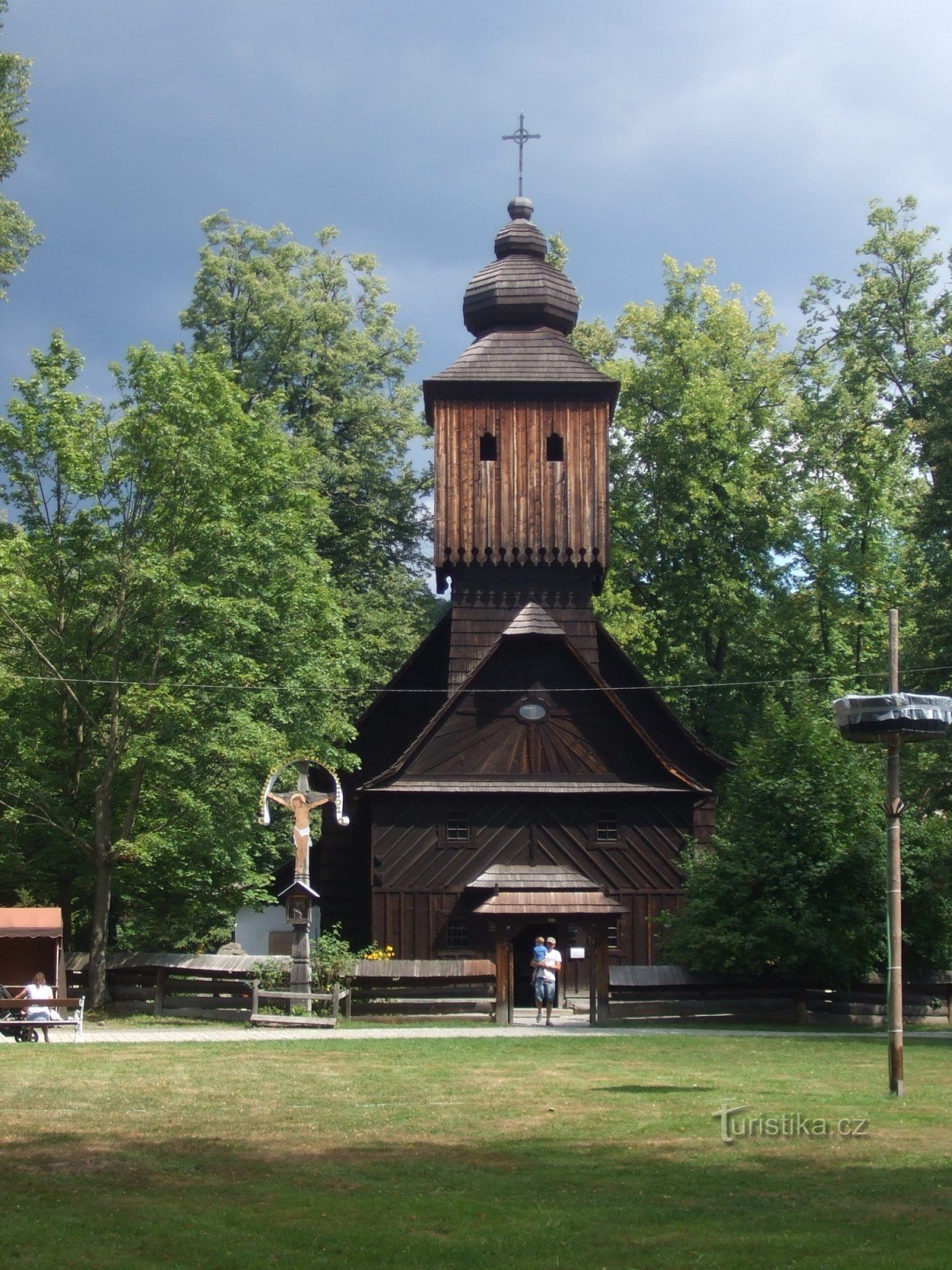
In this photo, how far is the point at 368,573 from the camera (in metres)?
46.8

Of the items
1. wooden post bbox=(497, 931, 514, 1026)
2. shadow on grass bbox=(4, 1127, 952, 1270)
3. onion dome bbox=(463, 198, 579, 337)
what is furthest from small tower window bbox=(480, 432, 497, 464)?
shadow on grass bbox=(4, 1127, 952, 1270)

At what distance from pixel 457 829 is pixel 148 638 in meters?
7.60

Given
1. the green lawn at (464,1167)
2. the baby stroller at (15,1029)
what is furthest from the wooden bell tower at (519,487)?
the green lawn at (464,1167)

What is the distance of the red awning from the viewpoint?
25875mm

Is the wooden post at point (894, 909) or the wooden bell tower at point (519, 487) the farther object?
the wooden bell tower at point (519, 487)

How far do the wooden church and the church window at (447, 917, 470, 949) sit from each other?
1.5 inches

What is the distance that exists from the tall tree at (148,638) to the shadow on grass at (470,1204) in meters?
18.3

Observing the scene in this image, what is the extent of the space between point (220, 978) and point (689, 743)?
13265 mm

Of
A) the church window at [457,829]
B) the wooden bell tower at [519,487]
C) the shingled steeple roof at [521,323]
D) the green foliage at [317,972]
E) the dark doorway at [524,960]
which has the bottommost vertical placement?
the dark doorway at [524,960]

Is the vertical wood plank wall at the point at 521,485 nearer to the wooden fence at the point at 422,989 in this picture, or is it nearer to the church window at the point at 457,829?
the church window at the point at 457,829

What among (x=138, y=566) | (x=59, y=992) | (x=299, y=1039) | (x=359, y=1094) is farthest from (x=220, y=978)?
(x=359, y=1094)

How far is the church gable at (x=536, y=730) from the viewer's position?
3328 centimetres

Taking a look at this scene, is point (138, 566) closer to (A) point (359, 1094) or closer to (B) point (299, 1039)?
(B) point (299, 1039)

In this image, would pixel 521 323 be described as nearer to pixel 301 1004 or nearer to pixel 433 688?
pixel 433 688
